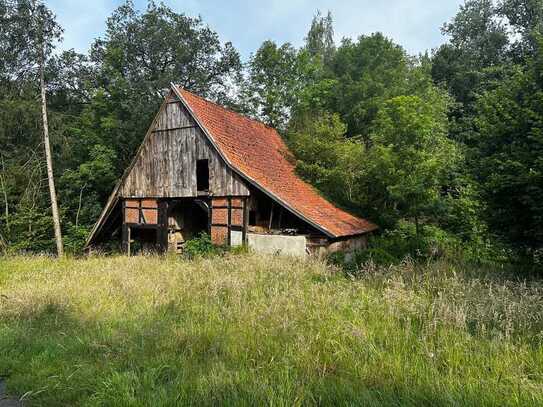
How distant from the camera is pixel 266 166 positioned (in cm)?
1636

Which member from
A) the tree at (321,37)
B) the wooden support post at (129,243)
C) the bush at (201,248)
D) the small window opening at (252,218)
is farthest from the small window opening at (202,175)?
the tree at (321,37)

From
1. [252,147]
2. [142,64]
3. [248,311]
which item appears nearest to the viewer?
[248,311]

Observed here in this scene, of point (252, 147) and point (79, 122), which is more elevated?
point (79, 122)

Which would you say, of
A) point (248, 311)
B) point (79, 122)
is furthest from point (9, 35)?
point (248, 311)

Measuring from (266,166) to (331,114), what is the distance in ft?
31.8

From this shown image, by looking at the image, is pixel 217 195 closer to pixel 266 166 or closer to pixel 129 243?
pixel 266 166

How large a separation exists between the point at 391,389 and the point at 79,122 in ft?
91.3

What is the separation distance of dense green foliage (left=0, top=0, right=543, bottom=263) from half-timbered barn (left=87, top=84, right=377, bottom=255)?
2.87 metres

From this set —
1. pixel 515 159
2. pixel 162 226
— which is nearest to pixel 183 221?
pixel 162 226

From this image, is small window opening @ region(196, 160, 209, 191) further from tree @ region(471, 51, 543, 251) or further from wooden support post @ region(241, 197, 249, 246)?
tree @ region(471, 51, 543, 251)

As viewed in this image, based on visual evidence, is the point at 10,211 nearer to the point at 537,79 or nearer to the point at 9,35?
the point at 9,35

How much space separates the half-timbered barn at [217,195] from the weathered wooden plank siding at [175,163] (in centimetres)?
4

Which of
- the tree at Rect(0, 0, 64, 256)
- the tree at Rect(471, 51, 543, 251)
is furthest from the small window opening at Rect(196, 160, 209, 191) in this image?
the tree at Rect(471, 51, 543, 251)

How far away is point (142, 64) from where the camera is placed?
27.6 m
